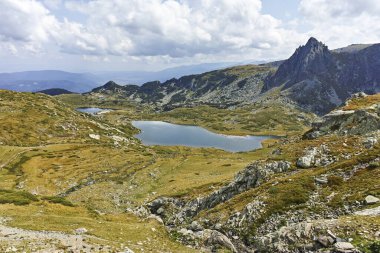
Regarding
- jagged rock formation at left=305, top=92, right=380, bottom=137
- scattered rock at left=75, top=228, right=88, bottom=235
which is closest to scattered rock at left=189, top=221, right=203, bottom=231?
scattered rock at left=75, top=228, right=88, bottom=235

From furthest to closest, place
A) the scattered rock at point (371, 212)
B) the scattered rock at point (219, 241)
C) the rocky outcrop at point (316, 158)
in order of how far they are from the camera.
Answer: the rocky outcrop at point (316, 158)
the scattered rock at point (219, 241)
the scattered rock at point (371, 212)

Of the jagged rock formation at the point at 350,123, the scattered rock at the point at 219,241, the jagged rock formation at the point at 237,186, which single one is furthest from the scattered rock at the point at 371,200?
the jagged rock formation at the point at 350,123

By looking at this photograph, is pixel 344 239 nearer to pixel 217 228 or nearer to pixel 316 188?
pixel 316 188

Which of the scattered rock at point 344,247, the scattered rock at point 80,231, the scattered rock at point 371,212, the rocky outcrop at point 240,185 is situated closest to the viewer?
the scattered rock at point 344,247

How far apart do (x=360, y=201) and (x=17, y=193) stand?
1885 inches

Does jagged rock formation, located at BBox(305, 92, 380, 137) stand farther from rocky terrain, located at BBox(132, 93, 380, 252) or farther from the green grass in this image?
the green grass

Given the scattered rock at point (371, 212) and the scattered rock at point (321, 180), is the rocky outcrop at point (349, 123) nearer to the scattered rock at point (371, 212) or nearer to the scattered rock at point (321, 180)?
the scattered rock at point (321, 180)

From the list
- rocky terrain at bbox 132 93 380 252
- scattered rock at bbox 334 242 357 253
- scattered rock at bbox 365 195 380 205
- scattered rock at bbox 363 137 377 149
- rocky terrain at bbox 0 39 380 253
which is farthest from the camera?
scattered rock at bbox 363 137 377 149

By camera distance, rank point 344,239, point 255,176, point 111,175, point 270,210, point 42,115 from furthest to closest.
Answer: point 42,115
point 111,175
point 255,176
point 270,210
point 344,239

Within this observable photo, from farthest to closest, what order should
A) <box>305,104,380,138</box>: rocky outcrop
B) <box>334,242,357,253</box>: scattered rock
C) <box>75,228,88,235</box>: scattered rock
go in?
<box>305,104,380,138</box>: rocky outcrop
<box>75,228,88,235</box>: scattered rock
<box>334,242,357,253</box>: scattered rock

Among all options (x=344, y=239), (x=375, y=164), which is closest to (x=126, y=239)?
(x=344, y=239)

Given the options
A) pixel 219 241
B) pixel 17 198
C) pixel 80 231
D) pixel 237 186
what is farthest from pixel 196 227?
pixel 17 198

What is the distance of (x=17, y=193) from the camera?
170 feet

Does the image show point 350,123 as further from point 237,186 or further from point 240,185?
point 237,186
